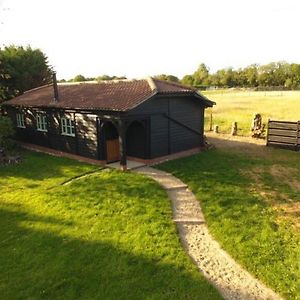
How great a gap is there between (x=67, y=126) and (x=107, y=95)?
3376 millimetres

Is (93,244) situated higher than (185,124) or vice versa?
(185,124)

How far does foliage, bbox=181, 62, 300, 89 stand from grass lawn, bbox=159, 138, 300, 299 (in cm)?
10608

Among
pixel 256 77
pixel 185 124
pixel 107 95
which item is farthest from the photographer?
pixel 256 77

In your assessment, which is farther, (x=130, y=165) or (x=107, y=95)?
(x=107, y=95)

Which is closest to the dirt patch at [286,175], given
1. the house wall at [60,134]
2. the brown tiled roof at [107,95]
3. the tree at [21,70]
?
the brown tiled roof at [107,95]

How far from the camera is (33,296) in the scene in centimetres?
802

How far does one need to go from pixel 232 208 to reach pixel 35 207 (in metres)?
7.74

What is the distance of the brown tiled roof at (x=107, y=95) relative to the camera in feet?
56.6

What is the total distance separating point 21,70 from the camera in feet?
113

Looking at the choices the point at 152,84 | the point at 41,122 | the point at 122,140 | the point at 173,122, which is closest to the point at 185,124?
the point at 173,122

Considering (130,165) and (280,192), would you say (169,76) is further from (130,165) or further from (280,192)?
(280,192)

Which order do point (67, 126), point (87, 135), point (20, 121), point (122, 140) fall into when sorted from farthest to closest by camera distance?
1. point (20, 121)
2. point (67, 126)
3. point (87, 135)
4. point (122, 140)

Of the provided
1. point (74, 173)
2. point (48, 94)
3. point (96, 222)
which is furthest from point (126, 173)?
point (48, 94)

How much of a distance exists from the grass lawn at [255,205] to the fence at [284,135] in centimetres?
107
